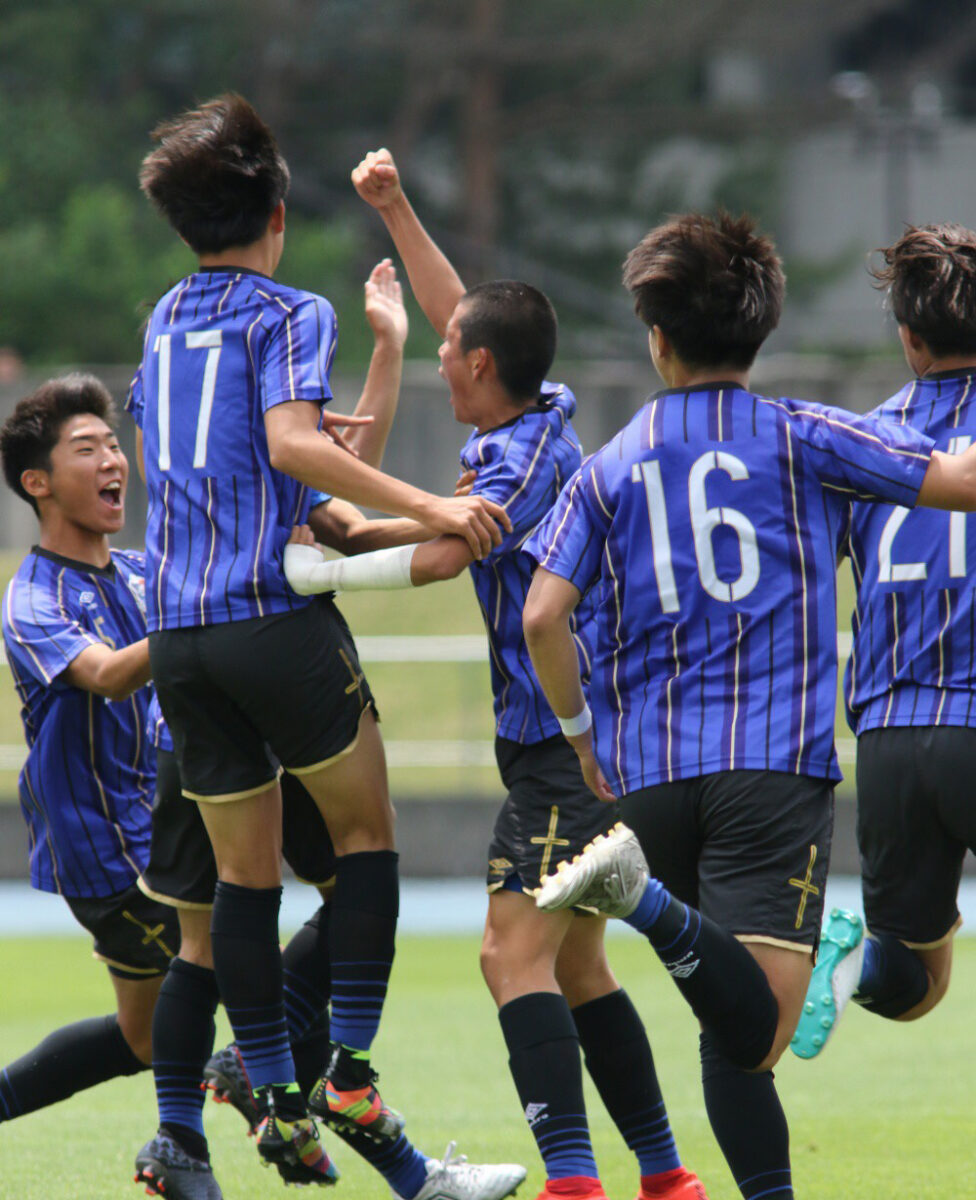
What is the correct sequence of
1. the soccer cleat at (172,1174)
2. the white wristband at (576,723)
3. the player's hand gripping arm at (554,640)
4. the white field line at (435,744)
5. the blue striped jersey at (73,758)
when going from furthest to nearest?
the white field line at (435,744), the blue striped jersey at (73,758), the soccer cleat at (172,1174), the white wristband at (576,723), the player's hand gripping arm at (554,640)

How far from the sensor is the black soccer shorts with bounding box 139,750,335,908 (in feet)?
14.1

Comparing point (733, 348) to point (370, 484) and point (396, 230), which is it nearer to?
point (370, 484)

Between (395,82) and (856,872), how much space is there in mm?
17592

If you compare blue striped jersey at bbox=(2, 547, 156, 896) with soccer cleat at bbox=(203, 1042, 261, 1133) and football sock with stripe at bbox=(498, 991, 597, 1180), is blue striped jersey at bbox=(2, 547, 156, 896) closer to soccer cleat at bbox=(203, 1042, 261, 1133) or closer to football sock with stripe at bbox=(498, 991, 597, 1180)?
soccer cleat at bbox=(203, 1042, 261, 1133)

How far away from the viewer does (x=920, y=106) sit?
2756 cm

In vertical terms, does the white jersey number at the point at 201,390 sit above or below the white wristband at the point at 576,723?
above

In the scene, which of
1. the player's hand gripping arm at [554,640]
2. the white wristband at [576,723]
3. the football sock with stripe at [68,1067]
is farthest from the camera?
the football sock with stripe at [68,1067]

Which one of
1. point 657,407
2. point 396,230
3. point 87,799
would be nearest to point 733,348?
point 657,407

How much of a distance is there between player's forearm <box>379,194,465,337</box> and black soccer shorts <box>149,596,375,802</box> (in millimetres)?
947

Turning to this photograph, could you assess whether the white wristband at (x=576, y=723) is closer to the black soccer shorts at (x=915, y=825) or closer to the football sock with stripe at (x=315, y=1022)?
the black soccer shorts at (x=915, y=825)

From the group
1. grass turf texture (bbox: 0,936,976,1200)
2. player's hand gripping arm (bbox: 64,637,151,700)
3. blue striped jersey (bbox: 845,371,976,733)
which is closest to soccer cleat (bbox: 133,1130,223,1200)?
grass turf texture (bbox: 0,936,976,1200)

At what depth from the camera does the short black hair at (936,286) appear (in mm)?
4004

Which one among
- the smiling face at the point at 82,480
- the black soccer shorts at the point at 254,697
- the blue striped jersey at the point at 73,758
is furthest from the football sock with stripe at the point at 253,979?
the smiling face at the point at 82,480

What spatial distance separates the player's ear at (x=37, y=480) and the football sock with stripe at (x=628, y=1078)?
6.23 feet
